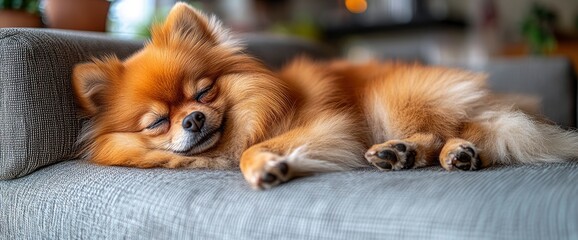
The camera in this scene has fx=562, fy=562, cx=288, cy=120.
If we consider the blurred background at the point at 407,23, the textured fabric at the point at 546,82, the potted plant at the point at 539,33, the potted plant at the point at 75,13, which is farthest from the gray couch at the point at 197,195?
the blurred background at the point at 407,23

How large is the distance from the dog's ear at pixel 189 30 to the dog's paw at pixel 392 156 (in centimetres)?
67

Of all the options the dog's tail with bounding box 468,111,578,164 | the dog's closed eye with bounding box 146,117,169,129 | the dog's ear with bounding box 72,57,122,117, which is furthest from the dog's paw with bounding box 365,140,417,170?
the dog's ear with bounding box 72,57,122,117

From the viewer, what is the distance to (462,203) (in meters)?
1.03

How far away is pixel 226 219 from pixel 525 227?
1.86 feet

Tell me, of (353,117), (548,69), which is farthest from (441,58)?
(353,117)

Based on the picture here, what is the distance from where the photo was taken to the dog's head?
5.40 feet

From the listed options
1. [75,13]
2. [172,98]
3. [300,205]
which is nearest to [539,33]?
[75,13]

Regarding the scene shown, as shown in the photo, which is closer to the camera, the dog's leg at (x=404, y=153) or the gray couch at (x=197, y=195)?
the gray couch at (x=197, y=195)

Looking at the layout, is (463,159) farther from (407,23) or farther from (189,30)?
(407,23)

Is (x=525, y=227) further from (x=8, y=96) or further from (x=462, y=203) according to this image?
(x=8, y=96)

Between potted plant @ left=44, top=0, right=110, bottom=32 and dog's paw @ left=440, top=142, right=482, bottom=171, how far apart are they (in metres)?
1.55

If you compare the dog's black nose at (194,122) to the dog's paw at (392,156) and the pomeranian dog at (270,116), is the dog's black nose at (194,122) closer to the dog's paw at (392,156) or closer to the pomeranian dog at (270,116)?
the pomeranian dog at (270,116)

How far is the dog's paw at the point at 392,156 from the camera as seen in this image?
150cm

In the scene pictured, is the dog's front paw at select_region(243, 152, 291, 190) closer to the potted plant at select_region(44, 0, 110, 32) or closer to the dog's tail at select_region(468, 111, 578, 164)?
the dog's tail at select_region(468, 111, 578, 164)
